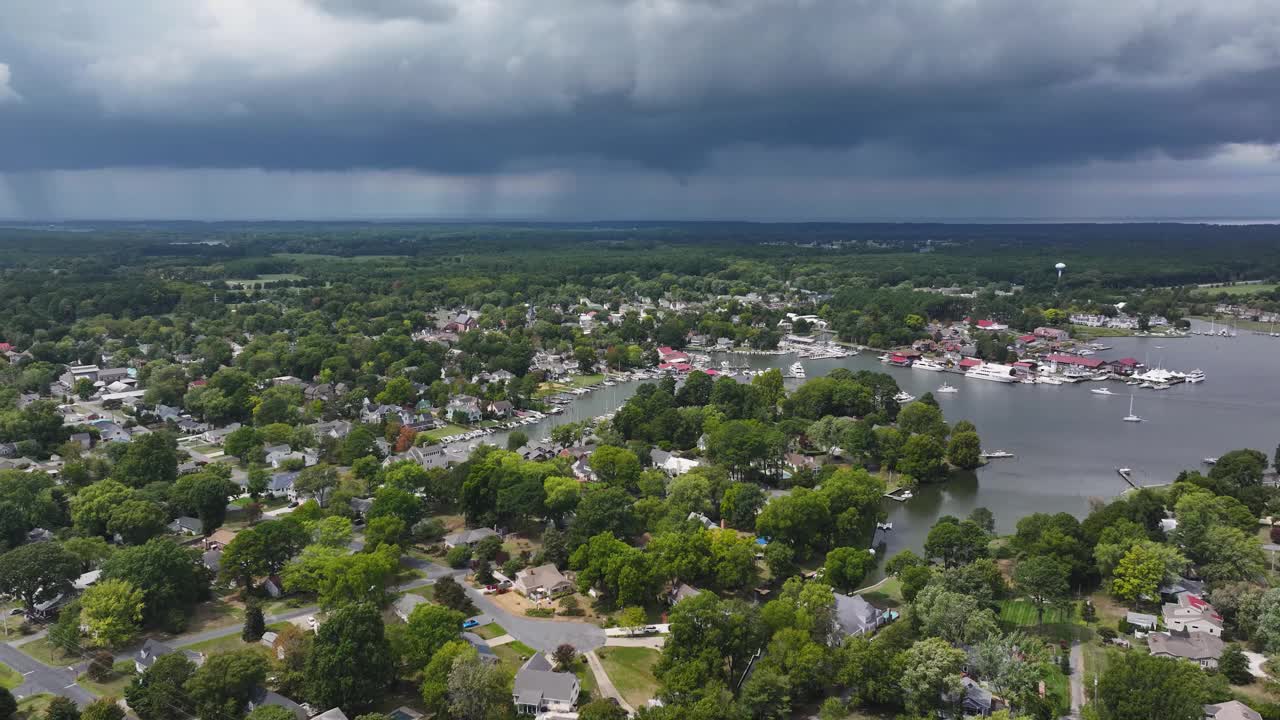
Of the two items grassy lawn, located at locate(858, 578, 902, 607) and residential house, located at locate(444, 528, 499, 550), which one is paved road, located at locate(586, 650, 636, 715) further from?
Result: grassy lawn, located at locate(858, 578, 902, 607)

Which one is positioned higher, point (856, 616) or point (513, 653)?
point (856, 616)

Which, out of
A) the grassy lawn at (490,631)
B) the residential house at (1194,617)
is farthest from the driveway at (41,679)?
the residential house at (1194,617)

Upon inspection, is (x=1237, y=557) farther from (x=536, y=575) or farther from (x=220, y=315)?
(x=220, y=315)

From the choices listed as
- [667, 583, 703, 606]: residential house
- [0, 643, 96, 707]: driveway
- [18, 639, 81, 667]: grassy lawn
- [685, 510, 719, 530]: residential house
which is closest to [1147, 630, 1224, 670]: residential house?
[667, 583, 703, 606]: residential house

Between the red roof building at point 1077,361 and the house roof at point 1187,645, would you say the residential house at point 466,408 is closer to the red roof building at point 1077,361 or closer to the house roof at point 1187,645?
the house roof at point 1187,645

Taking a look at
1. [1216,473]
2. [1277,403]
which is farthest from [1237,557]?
[1277,403]

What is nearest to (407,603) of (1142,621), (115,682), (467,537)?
(467,537)

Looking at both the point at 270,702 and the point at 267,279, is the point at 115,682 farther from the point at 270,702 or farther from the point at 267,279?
the point at 267,279
